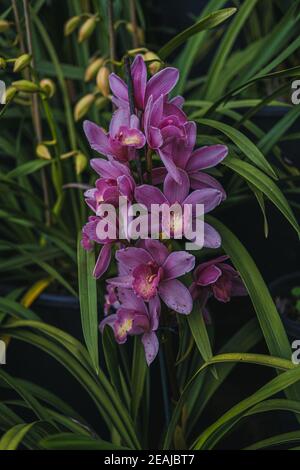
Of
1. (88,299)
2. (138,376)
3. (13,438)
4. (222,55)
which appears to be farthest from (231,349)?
(222,55)

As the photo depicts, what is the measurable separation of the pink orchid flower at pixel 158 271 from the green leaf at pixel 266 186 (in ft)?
0.40

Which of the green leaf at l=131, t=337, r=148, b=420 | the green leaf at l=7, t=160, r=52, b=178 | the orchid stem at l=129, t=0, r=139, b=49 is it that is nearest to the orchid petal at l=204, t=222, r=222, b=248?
the green leaf at l=131, t=337, r=148, b=420

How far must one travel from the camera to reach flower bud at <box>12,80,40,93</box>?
974mm

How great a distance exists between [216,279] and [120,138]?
0.19 meters

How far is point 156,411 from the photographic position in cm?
121

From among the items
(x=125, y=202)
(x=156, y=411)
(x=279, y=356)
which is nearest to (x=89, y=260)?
(x=125, y=202)

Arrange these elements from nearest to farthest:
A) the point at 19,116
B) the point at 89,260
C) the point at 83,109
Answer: the point at 89,260
the point at 83,109
the point at 19,116

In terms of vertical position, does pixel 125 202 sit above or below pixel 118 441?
above

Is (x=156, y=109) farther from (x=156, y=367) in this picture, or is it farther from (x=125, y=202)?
(x=156, y=367)

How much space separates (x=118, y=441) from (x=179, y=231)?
14.2 inches

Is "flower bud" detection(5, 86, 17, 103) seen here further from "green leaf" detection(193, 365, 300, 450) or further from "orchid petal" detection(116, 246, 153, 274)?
"green leaf" detection(193, 365, 300, 450)

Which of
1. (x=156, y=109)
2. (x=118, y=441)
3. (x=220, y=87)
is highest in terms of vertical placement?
(x=220, y=87)

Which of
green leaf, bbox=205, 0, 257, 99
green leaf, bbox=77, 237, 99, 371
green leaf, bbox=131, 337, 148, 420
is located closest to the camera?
green leaf, bbox=77, 237, 99, 371

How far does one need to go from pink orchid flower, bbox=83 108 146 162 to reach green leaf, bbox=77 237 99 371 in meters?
0.15
